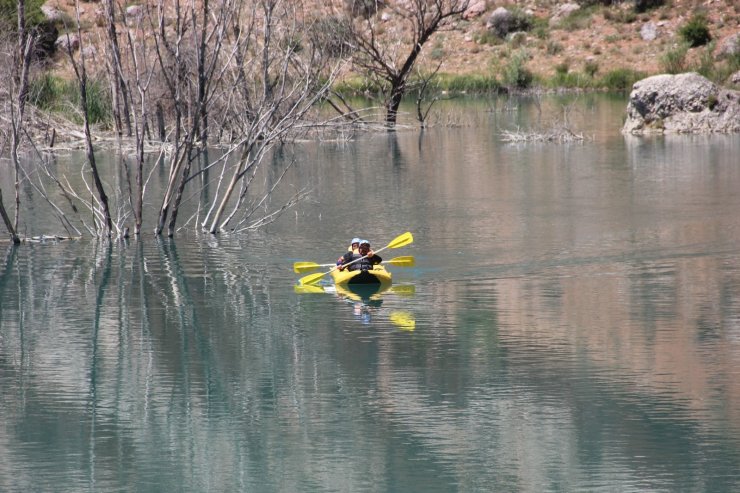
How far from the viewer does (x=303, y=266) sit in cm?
1855

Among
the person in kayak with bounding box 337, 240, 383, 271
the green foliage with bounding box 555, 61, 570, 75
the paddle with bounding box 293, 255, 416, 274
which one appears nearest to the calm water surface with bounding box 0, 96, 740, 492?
the paddle with bounding box 293, 255, 416, 274

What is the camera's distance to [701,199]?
25656mm

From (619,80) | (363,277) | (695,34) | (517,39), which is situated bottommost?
(363,277)

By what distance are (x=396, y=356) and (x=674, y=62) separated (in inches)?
1741

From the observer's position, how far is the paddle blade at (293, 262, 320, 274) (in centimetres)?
1853

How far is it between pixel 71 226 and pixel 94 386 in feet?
31.3

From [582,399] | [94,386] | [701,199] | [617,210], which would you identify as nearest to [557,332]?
[582,399]

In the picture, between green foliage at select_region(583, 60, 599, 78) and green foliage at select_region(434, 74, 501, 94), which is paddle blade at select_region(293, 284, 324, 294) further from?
green foliage at select_region(583, 60, 599, 78)

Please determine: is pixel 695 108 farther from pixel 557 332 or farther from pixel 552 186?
pixel 557 332

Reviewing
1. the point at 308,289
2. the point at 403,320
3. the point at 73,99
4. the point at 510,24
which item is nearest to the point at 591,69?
the point at 510,24

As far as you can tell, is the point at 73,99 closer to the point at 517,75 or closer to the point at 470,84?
the point at 470,84

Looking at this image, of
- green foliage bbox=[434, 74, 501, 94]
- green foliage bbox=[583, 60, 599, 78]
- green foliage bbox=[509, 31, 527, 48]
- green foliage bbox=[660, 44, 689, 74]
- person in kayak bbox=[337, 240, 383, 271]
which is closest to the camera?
person in kayak bbox=[337, 240, 383, 271]

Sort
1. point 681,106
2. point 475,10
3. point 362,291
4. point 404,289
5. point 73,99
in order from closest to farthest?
1. point 404,289
2. point 362,291
3. point 73,99
4. point 681,106
5. point 475,10

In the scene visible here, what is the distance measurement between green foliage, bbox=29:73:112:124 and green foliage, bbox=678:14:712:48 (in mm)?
31855
